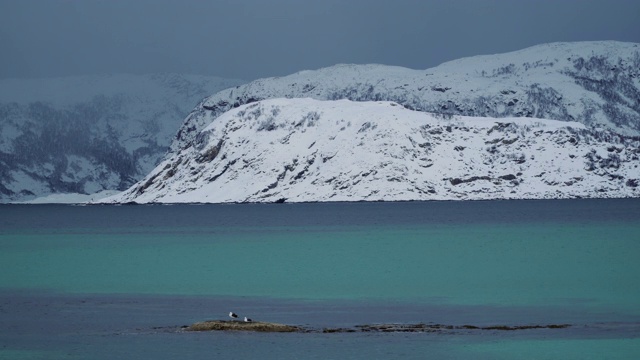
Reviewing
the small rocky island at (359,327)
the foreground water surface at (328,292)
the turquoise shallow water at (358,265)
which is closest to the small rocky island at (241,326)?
the small rocky island at (359,327)

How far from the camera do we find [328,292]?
63.3 meters

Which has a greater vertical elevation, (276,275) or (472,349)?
(276,275)

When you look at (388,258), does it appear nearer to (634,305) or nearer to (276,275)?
(276,275)

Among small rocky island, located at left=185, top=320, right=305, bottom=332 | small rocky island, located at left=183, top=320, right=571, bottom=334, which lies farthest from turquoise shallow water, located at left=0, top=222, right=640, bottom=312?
small rocky island, located at left=185, top=320, right=305, bottom=332

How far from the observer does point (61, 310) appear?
55.8 m

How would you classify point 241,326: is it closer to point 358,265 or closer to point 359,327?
point 359,327

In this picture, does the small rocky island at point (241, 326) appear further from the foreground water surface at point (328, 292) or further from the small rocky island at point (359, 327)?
the foreground water surface at point (328, 292)

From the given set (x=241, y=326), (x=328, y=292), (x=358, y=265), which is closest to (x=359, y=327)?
(x=241, y=326)

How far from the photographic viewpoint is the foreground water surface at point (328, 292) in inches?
1668

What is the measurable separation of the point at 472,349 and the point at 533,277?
29.8m

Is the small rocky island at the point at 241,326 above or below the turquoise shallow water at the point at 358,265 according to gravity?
below

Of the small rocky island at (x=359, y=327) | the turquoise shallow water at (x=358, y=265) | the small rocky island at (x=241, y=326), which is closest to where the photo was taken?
the small rocky island at (x=359, y=327)

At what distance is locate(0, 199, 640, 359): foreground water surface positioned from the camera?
139ft

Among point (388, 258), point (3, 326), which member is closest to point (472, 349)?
point (3, 326)
